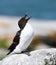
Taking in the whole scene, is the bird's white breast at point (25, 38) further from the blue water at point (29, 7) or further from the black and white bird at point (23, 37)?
the blue water at point (29, 7)

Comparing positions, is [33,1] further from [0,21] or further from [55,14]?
[0,21]

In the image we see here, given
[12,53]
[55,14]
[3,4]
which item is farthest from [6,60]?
[3,4]

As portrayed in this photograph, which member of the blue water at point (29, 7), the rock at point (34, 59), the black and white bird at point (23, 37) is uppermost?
the black and white bird at point (23, 37)

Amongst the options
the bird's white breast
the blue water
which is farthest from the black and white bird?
the blue water

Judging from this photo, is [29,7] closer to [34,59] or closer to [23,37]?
[34,59]

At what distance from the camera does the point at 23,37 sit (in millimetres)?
11141

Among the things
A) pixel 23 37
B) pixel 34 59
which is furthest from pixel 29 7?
pixel 23 37

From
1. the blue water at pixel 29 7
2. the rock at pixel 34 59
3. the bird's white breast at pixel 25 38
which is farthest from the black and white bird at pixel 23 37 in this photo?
the blue water at pixel 29 7

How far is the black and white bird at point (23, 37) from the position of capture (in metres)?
11.0

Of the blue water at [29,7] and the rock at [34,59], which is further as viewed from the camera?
the blue water at [29,7]

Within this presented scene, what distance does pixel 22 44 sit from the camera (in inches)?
440

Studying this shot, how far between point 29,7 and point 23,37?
34.3 meters

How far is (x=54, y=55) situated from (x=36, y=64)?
52 centimetres

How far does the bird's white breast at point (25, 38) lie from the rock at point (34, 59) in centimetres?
18
